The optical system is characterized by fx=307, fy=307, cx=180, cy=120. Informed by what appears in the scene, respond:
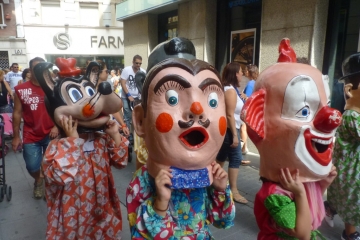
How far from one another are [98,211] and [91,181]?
0.78ft

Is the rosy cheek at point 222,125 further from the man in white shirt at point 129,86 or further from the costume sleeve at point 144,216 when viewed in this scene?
the man in white shirt at point 129,86

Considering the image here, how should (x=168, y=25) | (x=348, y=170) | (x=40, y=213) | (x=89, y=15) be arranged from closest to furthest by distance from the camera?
1. (x=348, y=170)
2. (x=40, y=213)
3. (x=168, y=25)
4. (x=89, y=15)

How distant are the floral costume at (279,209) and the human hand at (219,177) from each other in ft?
0.79

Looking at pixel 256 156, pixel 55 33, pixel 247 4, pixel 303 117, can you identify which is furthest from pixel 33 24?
pixel 303 117

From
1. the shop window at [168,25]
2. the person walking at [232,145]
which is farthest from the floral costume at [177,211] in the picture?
the shop window at [168,25]

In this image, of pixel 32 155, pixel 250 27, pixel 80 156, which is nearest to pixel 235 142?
pixel 80 156

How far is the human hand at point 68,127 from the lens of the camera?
2055 mm

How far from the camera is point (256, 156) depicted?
571 cm

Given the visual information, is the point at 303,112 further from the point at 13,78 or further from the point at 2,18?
the point at 2,18

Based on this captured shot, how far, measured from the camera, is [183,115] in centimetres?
146

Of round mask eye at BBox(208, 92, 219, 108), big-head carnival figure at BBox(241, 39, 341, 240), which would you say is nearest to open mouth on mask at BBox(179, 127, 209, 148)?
round mask eye at BBox(208, 92, 219, 108)

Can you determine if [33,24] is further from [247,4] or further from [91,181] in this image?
[91,181]

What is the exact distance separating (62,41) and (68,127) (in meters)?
18.1

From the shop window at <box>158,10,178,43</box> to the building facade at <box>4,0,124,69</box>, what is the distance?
440 inches
